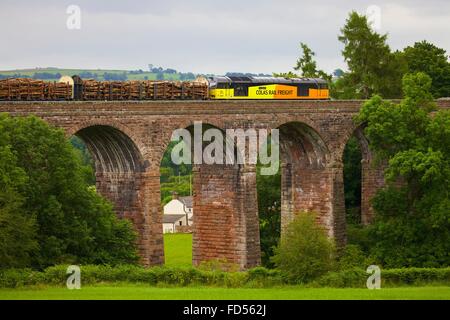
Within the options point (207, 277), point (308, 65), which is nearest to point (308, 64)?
point (308, 65)

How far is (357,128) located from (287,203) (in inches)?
250

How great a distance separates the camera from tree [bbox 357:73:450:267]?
72250mm

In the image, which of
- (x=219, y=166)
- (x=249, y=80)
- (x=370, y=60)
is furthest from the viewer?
(x=370, y=60)

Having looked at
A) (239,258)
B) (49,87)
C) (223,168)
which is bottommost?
(239,258)

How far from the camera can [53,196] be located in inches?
2327

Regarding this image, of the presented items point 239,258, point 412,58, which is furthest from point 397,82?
point 239,258

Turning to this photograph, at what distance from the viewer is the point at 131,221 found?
221 ft

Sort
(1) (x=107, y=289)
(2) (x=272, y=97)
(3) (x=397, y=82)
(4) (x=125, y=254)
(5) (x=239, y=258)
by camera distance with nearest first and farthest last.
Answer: (1) (x=107, y=289)
(4) (x=125, y=254)
(5) (x=239, y=258)
(2) (x=272, y=97)
(3) (x=397, y=82)

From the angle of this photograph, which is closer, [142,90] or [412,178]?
[142,90]

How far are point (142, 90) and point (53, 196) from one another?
1250 cm

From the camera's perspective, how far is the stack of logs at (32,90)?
63.3 meters

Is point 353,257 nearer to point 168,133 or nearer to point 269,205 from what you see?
point 269,205

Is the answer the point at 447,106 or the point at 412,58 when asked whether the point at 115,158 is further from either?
the point at 412,58
